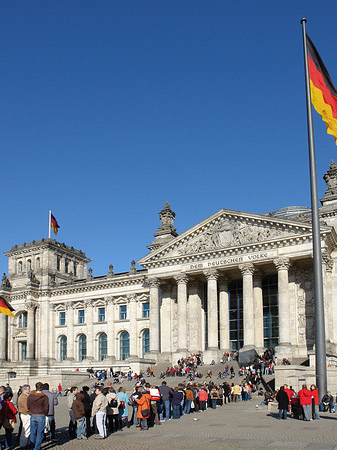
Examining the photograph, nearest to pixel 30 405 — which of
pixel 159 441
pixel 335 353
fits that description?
pixel 159 441

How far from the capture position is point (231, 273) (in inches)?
2263

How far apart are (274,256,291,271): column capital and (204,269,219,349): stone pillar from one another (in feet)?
20.4

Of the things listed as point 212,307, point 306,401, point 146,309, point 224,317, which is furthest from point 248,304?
point 306,401

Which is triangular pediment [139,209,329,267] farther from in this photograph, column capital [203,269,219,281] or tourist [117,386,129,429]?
tourist [117,386,129,429]

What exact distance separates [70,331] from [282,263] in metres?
32.2

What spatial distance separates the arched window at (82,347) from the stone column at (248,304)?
2594 cm

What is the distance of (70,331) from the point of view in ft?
238

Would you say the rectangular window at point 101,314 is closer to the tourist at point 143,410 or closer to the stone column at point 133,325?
the stone column at point 133,325

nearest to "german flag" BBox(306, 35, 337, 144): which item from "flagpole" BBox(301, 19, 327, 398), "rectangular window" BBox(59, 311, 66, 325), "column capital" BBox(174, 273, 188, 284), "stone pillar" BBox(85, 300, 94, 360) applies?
"flagpole" BBox(301, 19, 327, 398)

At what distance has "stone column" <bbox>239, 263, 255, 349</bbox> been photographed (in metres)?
52.2

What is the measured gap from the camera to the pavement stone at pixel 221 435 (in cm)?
1731

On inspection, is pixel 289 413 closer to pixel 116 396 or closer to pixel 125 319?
pixel 116 396

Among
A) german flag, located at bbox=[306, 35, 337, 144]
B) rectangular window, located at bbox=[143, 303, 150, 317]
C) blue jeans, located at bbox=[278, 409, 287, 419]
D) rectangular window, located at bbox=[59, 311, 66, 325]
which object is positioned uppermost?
german flag, located at bbox=[306, 35, 337, 144]

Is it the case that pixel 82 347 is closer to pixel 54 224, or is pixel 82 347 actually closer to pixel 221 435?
pixel 54 224
